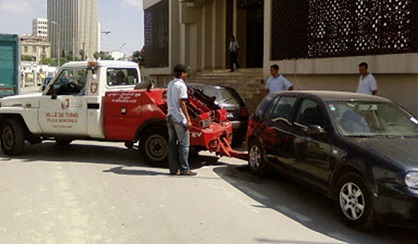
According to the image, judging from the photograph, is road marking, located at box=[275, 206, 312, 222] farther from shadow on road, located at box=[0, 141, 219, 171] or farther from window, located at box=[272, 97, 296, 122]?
shadow on road, located at box=[0, 141, 219, 171]

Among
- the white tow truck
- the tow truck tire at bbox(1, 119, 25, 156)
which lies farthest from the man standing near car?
the tow truck tire at bbox(1, 119, 25, 156)

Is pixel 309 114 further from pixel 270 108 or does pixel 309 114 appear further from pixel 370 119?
pixel 270 108

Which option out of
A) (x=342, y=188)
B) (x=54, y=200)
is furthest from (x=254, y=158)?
(x=54, y=200)

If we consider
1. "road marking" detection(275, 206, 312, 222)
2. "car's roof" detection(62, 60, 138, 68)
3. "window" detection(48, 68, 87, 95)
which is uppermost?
"car's roof" detection(62, 60, 138, 68)

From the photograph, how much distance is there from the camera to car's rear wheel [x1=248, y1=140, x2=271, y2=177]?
25.0 feet

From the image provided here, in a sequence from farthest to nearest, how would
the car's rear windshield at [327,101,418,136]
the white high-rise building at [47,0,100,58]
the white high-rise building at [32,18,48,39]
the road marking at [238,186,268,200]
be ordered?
the white high-rise building at [32,18,48,39] < the white high-rise building at [47,0,100,58] < the road marking at [238,186,268,200] < the car's rear windshield at [327,101,418,136]

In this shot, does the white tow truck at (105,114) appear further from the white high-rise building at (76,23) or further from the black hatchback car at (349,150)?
the white high-rise building at (76,23)

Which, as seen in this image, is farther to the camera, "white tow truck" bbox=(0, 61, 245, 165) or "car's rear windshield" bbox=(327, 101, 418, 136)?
"white tow truck" bbox=(0, 61, 245, 165)

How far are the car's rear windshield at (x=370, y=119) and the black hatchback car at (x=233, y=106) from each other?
4.52 meters

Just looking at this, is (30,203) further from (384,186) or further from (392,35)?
(392,35)

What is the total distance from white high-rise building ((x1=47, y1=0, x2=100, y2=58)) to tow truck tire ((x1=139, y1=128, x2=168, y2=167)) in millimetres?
60063

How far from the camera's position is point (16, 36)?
16.9 m

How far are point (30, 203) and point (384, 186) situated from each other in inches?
174

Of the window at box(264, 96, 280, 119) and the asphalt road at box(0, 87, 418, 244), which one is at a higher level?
the window at box(264, 96, 280, 119)
